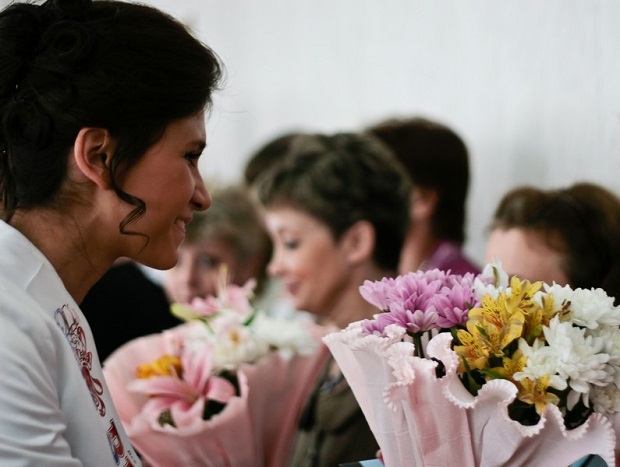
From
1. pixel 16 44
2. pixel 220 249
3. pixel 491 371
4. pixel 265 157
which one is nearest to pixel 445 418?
pixel 491 371

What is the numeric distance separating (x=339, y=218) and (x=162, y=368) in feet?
2.46

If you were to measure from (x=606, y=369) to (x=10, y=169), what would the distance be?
822 mm

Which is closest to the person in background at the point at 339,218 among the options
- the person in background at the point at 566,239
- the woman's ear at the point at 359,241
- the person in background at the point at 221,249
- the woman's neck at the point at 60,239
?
the woman's ear at the point at 359,241

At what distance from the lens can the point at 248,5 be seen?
4.27 m

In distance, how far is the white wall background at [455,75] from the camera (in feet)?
6.51

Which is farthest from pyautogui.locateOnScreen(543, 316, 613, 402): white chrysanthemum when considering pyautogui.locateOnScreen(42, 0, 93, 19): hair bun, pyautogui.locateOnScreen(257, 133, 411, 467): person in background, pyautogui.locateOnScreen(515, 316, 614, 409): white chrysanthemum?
pyautogui.locateOnScreen(257, 133, 411, 467): person in background

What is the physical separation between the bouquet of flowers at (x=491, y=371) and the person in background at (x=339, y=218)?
3.60 feet

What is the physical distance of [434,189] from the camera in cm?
287

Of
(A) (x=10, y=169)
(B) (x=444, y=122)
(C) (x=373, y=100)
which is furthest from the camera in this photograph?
(C) (x=373, y=100)

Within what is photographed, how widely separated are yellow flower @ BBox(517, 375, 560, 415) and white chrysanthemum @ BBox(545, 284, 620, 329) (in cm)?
9

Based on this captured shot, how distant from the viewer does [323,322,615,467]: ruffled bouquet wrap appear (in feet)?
3.79

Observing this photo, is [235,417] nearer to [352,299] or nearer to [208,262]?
[352,299]

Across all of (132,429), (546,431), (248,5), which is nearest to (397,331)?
(546,431)

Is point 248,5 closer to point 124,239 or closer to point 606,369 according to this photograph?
point 124,239
